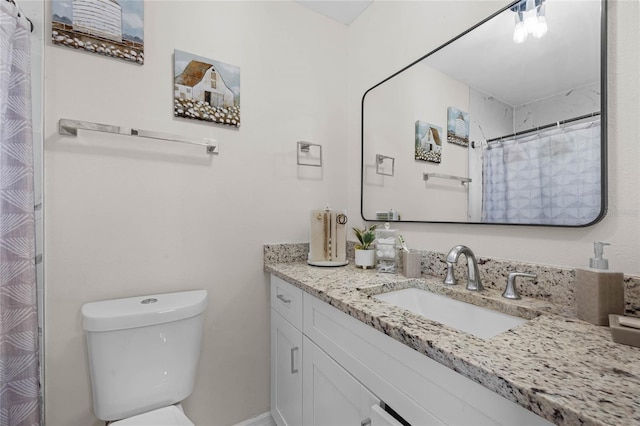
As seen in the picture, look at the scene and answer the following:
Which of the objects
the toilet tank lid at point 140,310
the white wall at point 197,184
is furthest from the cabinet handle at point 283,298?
the toilet tank lid at point 140,310

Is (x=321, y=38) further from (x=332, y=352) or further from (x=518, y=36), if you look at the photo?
(x=332, y=352)

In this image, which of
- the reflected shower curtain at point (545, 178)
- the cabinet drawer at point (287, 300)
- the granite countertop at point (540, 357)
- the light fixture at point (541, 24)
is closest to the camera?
the granite countertop at point (540, 357)

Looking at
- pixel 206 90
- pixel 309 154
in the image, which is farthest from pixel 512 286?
pixel 206 90

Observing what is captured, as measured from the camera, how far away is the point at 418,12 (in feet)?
4.52

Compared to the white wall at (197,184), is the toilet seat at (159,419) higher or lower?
lower

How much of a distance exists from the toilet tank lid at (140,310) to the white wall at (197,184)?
91 mm

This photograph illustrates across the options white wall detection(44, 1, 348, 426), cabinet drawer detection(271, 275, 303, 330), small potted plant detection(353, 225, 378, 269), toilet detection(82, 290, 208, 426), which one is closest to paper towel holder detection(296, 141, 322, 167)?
white wall detection(44, 1, 348, 426)

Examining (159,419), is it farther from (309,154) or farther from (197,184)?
(309,154)

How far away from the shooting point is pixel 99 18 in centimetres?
120

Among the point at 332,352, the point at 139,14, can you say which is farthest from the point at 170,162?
the point at 332,352

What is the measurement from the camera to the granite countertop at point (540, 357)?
0.42m

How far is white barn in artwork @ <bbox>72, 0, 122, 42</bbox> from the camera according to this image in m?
1.16

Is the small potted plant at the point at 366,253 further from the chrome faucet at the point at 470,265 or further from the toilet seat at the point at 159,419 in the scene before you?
the toilet seat at the point at 159,419

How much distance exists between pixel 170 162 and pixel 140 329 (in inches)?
28.0
